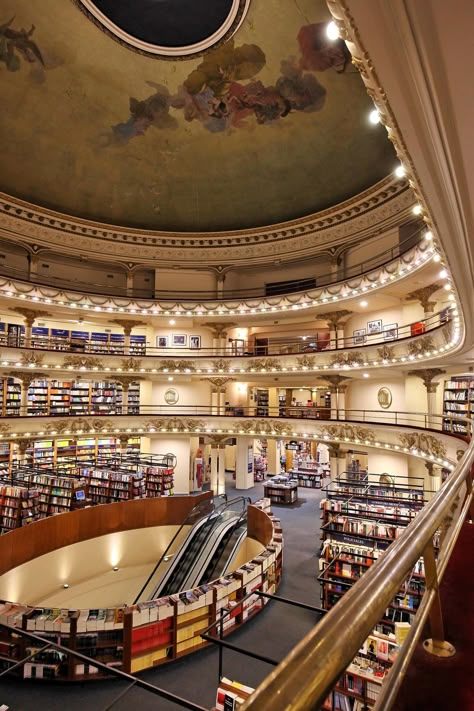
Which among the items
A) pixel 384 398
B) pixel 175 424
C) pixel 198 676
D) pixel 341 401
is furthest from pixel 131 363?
pixel 198 676

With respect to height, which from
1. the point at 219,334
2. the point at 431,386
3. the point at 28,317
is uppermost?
the point at 28,317

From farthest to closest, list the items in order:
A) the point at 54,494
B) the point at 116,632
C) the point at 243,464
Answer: the point at 243,464 < the point at 54,494 < the point at 116,632

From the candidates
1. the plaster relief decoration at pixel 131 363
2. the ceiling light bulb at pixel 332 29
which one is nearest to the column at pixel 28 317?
the plaster relief decoration at pixel 131 363

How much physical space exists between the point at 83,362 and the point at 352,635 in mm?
18846

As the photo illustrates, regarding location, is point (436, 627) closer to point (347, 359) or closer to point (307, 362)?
point (347, 359)

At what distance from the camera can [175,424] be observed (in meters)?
19.5

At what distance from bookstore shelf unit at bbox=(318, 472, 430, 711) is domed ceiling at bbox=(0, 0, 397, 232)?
1392 centimetres

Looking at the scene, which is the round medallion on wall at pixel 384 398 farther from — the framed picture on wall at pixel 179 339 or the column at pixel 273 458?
the framed picture on wall at pixel 179 339

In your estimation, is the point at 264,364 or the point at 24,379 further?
the point at 264,364

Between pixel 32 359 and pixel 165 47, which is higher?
pixel 165 47

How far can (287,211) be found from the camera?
20891 mm

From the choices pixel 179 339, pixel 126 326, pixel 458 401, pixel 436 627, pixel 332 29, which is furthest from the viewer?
pixel 179 339

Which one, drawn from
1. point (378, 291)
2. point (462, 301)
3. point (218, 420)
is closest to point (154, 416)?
point (218, 420)

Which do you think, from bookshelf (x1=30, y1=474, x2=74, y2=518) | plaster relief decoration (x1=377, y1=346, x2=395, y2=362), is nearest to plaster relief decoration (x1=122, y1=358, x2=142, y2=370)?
bookshelf (x1=30, y1=474, x2=74, y2=518)
